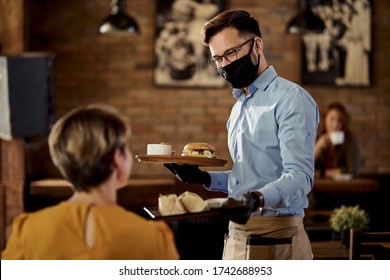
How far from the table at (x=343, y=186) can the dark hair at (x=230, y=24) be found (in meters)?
3.02

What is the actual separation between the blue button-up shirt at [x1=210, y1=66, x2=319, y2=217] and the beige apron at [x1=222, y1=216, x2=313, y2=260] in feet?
0.09

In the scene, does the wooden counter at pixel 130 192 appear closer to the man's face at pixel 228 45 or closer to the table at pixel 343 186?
the table at pixel 343 186

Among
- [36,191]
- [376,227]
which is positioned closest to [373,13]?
[376,227]

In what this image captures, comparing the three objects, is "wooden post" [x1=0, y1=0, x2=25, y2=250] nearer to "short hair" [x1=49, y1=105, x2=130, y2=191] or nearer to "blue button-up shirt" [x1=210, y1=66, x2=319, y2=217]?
"blue button-up shirt" [x1=210, y1=66, x2=319, y2=217]

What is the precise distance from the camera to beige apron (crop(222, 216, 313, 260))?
6.03 ft

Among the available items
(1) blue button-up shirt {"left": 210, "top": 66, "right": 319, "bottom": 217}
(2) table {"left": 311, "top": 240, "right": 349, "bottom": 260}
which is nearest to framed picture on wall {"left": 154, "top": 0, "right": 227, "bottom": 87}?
(2) table {"left": 311, "top": 240, "right": 349, "bottom": 260}

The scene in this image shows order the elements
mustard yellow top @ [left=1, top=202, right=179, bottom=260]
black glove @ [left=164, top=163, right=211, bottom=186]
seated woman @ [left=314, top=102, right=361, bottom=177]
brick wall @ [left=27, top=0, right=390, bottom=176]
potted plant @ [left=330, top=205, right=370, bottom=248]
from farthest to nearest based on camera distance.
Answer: brick wall @ [left=27, top=0, right=390, bottom=176], seated woman @ [left=314, top=102, right=361, bottom=177], potted plant @ [left=330, top=205, right=370, bottom=248], black glove @ [left=164, top=163, right=211, bottom=186], mustard yellow top @ [left=1, top=202, right=179, bottom=260]

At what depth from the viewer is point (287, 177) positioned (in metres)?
1.71

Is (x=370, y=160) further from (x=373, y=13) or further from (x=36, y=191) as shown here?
(x=36, y=191)

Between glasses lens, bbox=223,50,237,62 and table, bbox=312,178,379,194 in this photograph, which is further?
table, bbox=312,178,379,194

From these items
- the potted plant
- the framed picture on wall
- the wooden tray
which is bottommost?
the potted plant

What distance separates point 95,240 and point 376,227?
13.6 ft

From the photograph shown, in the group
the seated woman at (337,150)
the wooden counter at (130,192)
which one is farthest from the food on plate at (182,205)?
the seated woman at (337,150)

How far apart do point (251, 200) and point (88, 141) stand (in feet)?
1.53
